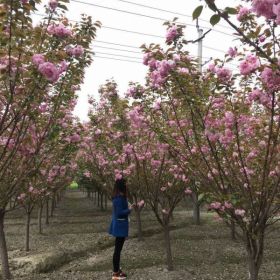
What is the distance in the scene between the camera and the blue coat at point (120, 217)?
757 centimetres

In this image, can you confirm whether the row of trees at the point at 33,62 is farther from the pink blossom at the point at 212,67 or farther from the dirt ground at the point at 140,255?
the dirt ground at the point at 140,255

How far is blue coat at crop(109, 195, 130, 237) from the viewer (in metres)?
7.57

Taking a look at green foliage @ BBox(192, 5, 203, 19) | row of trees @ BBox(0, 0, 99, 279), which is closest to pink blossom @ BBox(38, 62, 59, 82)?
row of trees @ BBox(0, 0, 99, 279)

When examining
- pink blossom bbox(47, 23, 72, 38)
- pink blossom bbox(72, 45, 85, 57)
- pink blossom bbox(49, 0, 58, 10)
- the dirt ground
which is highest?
pink blossom bbox(49, 0, 58, 10)

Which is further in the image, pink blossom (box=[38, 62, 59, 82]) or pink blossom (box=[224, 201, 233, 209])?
pink blossom (box=[224, 201, 233, 209])

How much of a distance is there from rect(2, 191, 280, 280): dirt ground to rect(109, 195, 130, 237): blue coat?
1.44 metres

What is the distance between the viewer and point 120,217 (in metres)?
7.65

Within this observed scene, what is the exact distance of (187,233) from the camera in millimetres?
13352

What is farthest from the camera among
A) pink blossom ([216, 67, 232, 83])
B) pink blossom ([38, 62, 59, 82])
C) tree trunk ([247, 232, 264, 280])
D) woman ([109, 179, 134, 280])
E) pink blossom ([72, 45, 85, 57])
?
woman ([109, 179, 134, 280])

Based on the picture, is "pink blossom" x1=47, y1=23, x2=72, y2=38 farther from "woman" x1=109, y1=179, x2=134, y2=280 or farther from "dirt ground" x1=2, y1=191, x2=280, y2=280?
"dirt ground" x1=2, y1=191, x2=280, y2=280

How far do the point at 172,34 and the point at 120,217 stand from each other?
14.2ft

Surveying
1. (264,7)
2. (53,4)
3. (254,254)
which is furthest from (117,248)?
(264,7)

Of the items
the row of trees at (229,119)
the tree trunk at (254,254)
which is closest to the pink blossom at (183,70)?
the row of trees at (229,119)

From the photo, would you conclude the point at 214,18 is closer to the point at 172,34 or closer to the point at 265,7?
the point at 265,7
